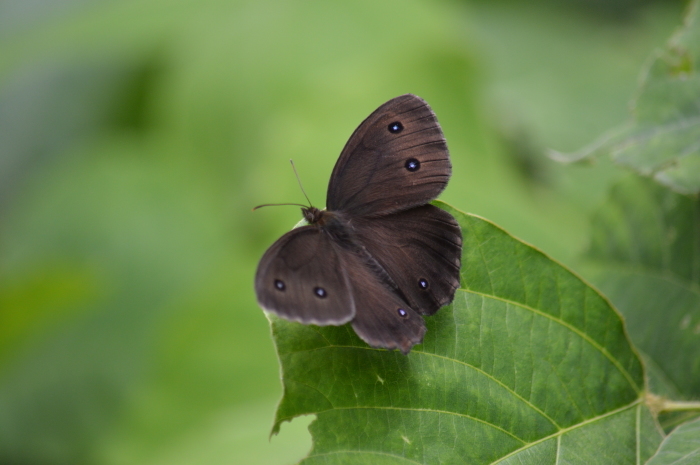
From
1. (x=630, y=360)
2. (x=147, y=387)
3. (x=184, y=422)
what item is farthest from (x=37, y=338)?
(x=630, y=360)

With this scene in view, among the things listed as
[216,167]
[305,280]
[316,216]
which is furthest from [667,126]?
[216,167]

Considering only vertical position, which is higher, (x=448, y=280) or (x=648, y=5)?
(x=648, y=5)

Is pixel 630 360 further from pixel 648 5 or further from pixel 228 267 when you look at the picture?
pixel 648 5

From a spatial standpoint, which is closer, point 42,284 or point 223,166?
point 42,284

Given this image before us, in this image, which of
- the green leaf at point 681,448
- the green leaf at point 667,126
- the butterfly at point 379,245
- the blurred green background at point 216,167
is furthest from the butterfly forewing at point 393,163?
the blurred green background at point 216,167

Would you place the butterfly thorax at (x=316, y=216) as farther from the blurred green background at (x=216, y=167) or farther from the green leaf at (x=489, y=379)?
the blurred green background at (x=216, y=167)

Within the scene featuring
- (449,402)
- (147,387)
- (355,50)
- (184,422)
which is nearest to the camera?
(449,402)
